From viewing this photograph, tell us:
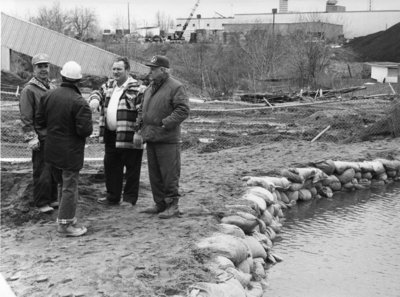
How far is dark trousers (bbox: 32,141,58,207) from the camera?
6.73m

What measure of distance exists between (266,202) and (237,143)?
20.8 ft

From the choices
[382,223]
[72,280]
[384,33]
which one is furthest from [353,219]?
[384,33]

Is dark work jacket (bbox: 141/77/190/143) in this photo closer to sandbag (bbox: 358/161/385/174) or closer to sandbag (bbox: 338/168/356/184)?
sandbag (bbox: 338/168/356/184)

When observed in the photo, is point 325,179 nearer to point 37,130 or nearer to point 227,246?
point 227,246

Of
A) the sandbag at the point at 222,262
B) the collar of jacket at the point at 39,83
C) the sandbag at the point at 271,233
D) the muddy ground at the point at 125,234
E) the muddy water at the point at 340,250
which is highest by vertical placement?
the collar of jacket at the point at 39,83

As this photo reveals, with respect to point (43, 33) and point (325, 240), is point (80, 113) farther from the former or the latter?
point (43, 33)

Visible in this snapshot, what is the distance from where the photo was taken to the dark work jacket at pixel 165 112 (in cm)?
652

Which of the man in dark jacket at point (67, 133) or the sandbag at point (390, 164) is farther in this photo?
the sandbag at point (390, 164)

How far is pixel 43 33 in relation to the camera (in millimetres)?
33688

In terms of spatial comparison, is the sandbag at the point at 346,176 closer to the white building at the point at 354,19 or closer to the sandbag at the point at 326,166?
the sandbag at the point at 326,166

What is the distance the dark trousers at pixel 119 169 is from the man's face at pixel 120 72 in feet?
2.00

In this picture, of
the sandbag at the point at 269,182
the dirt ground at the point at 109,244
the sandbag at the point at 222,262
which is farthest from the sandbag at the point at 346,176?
the sandbag at the point at 222,262

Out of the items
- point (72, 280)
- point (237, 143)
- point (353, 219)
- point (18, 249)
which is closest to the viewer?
point (72, 280)

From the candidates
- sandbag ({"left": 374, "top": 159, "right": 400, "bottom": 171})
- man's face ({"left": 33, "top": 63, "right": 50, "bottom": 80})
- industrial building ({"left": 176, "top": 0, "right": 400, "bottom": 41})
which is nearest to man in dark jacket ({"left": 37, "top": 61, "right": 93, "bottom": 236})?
man's face ({"left": 33, "top": 63, "right": 50, "bottom": 80})
